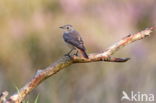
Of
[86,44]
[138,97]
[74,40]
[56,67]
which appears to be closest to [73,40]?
[74,40]

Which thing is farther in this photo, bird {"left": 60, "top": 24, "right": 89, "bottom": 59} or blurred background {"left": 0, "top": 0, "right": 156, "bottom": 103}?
blurred background {"left": 0, "top": 0, "right": 156, "bottom": 103}

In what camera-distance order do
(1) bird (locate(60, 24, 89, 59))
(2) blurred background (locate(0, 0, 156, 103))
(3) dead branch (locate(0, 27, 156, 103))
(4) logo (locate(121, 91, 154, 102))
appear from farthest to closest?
(2) blurred background (locate(0, 0, 156, 103)) < (4) logo (locate(121, 91, 154, 102)) < (1) bird (locate(60, 24, 89, 59)) < (3) dead branch (locate(0, 27, 156, 103))

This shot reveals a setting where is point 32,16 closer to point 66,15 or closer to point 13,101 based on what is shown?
point 66,15

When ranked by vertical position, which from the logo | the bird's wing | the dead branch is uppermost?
the bird's wing

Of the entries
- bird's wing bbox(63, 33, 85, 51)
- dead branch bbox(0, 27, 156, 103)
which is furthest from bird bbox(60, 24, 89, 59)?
dead branch bbox(0, 27, 156, 103)

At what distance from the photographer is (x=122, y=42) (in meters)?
3.86

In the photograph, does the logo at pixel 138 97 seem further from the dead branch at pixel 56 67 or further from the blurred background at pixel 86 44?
the dead branch at pixel 56 67

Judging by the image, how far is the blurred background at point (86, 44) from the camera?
246 inches

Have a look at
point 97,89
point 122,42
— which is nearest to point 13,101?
point 122,42

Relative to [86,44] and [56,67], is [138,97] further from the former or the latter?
[56,67]

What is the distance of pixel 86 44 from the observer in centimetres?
648

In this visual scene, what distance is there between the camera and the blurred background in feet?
20.5

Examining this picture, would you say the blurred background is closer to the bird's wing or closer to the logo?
the logo

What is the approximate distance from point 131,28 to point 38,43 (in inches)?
29.7
